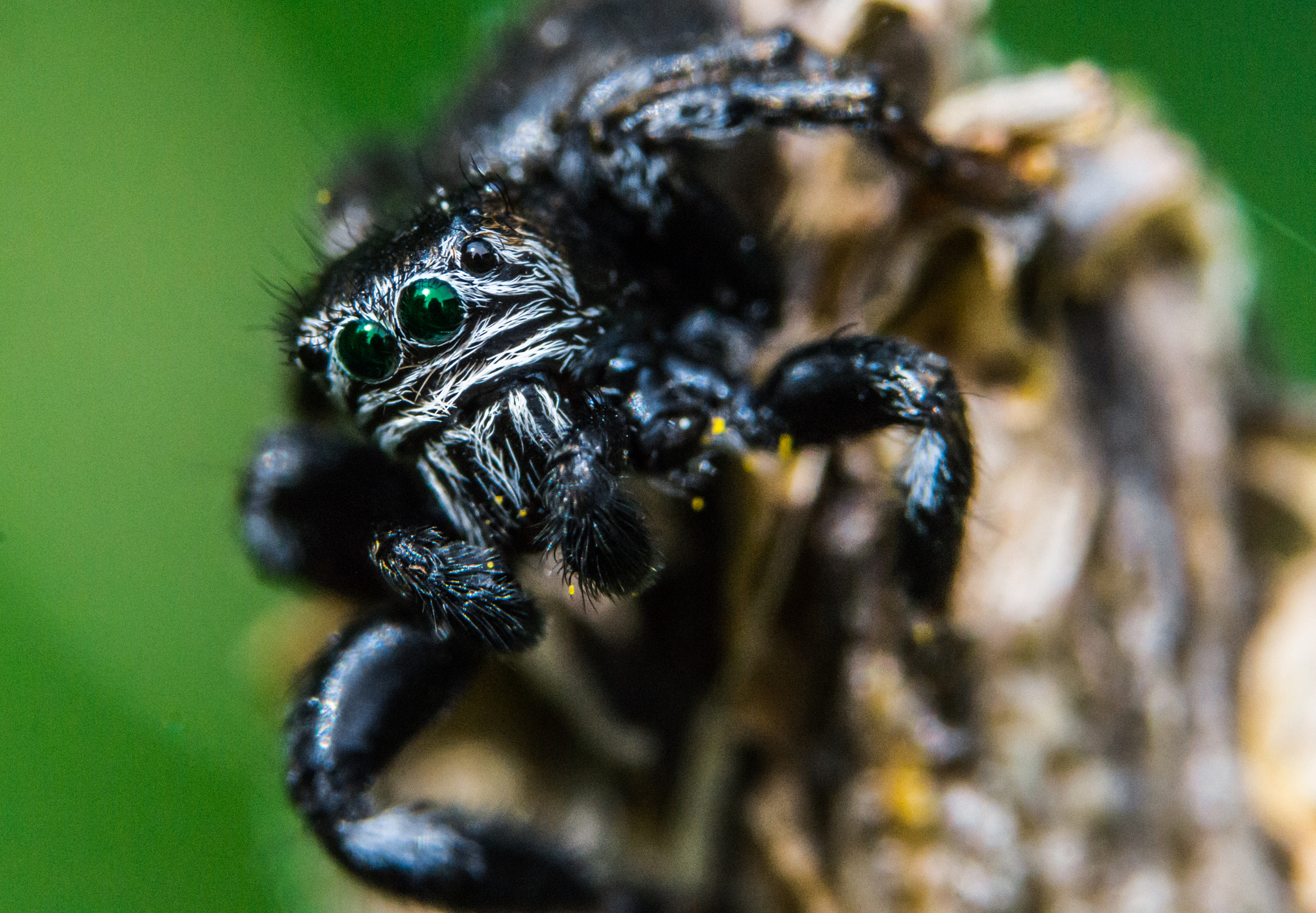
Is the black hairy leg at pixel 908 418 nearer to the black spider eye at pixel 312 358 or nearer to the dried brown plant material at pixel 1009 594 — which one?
the dried brown plant material at pixel 1009 594

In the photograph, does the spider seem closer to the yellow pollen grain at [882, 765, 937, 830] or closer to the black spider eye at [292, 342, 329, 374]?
the black spider eye at [292, 342, 329, 374]

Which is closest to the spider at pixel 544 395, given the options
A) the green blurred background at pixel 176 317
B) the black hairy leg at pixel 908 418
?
the black hairy leg at pixel 908 418

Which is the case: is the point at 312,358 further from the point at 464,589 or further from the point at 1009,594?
the point at 1009,594

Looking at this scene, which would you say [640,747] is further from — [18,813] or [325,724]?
[18,813]

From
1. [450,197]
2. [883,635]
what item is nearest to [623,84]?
[450,197]

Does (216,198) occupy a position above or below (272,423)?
above

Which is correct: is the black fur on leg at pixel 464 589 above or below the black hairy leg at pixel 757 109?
→ below
